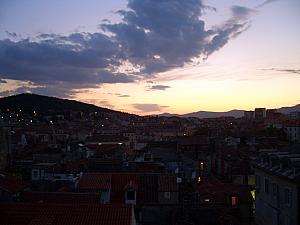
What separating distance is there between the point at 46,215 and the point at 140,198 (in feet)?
49.0

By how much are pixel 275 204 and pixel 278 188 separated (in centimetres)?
129

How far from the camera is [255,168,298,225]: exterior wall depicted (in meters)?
23.8

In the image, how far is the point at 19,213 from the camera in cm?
1655

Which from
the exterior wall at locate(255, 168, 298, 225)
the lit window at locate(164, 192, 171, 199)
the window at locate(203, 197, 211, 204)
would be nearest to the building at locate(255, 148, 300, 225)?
the exterior wall at locate(255, 168, 298, 225)

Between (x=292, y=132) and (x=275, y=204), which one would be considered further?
(x=292, y=132)

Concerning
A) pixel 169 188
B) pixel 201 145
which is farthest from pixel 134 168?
pixel 201 145

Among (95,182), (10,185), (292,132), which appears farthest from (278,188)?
(292,132)

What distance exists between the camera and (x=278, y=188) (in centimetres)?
2634

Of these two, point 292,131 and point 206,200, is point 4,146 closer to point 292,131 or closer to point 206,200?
point 206,200

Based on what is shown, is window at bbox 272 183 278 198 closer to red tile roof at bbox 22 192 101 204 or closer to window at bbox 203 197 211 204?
window at bbox 203 197 211 204

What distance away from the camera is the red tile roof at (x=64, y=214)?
15.7 meters

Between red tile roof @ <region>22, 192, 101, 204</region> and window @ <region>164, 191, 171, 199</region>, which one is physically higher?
red tile roof @ <region>22, 192, 101, 204</region>

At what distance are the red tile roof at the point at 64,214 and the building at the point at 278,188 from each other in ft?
38.1

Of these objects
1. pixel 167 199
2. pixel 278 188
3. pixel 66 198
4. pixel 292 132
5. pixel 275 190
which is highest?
pixel 292 132
